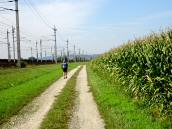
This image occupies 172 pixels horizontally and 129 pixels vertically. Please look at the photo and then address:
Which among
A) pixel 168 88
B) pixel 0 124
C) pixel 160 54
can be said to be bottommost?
pixel 0 124

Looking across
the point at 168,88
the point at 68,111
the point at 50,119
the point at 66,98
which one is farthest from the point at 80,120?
the point at 66,98

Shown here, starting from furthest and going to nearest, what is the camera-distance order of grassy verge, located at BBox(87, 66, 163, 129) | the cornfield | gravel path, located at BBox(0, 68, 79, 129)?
gravel path, located at BBox(0, 68, 79, 129) → the cornfield → grassy verge, located at BBox(87, 66, 163, 129)

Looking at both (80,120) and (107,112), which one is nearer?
(80,120)

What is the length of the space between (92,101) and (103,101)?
2.80ft

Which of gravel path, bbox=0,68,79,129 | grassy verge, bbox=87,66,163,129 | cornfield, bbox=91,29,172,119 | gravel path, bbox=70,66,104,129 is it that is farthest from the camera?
gravel path, bbox=0,68,79,129

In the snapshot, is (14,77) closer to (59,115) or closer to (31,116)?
(31,116)

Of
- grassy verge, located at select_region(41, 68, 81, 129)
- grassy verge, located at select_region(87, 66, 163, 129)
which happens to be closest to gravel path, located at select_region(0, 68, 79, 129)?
grassy verge, located at select_region(41, 68, 81, 129)

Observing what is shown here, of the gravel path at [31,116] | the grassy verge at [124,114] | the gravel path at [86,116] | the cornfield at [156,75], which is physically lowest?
the gravel path at [31,116]

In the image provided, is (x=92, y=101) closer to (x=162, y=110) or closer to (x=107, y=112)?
(x=107, y=112)

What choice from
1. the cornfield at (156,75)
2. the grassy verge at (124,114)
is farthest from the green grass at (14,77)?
the cornfield at (156,75)

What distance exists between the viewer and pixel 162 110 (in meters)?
12.9

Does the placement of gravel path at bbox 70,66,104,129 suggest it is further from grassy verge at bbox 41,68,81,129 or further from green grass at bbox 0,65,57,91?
green grass at bbox 0,65,57,91

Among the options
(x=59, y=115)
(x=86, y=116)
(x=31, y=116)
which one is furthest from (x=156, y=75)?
(x=31, y=116)

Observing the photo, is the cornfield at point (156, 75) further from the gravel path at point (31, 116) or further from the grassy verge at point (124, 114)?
the gravel path at point (31, 116)
